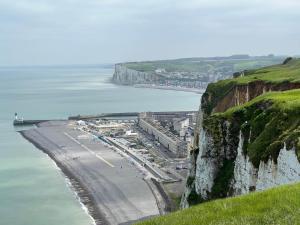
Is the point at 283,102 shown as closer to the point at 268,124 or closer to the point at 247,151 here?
the point at 268,124

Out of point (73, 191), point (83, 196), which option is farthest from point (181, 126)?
point (83, 196)

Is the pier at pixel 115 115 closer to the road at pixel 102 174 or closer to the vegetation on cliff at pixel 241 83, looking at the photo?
the road at pixel 102 174

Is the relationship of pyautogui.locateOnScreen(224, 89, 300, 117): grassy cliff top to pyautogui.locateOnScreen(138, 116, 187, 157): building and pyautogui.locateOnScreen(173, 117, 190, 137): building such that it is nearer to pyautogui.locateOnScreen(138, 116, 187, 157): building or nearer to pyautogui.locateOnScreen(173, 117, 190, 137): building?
pyautogui.locateOnScreen(138, 116, 187, 157): building

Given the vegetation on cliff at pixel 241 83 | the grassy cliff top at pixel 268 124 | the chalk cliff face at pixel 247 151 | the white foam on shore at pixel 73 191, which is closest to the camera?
the chalk cliff face at pixel 247 151

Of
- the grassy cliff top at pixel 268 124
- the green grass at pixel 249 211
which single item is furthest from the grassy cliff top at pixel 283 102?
the green grass at pixel 249 211

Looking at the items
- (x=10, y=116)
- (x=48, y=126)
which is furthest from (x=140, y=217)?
(x=10, y=116)

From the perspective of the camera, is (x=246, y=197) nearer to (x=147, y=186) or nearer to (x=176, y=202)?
(x=176, y=202)

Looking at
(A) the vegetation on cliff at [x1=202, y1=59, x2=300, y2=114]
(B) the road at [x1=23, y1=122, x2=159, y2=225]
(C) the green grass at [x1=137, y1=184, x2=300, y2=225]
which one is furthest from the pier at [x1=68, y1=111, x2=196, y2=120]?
(C) the green grass at [x1=137, y1=184, x2=300, y2=225]
